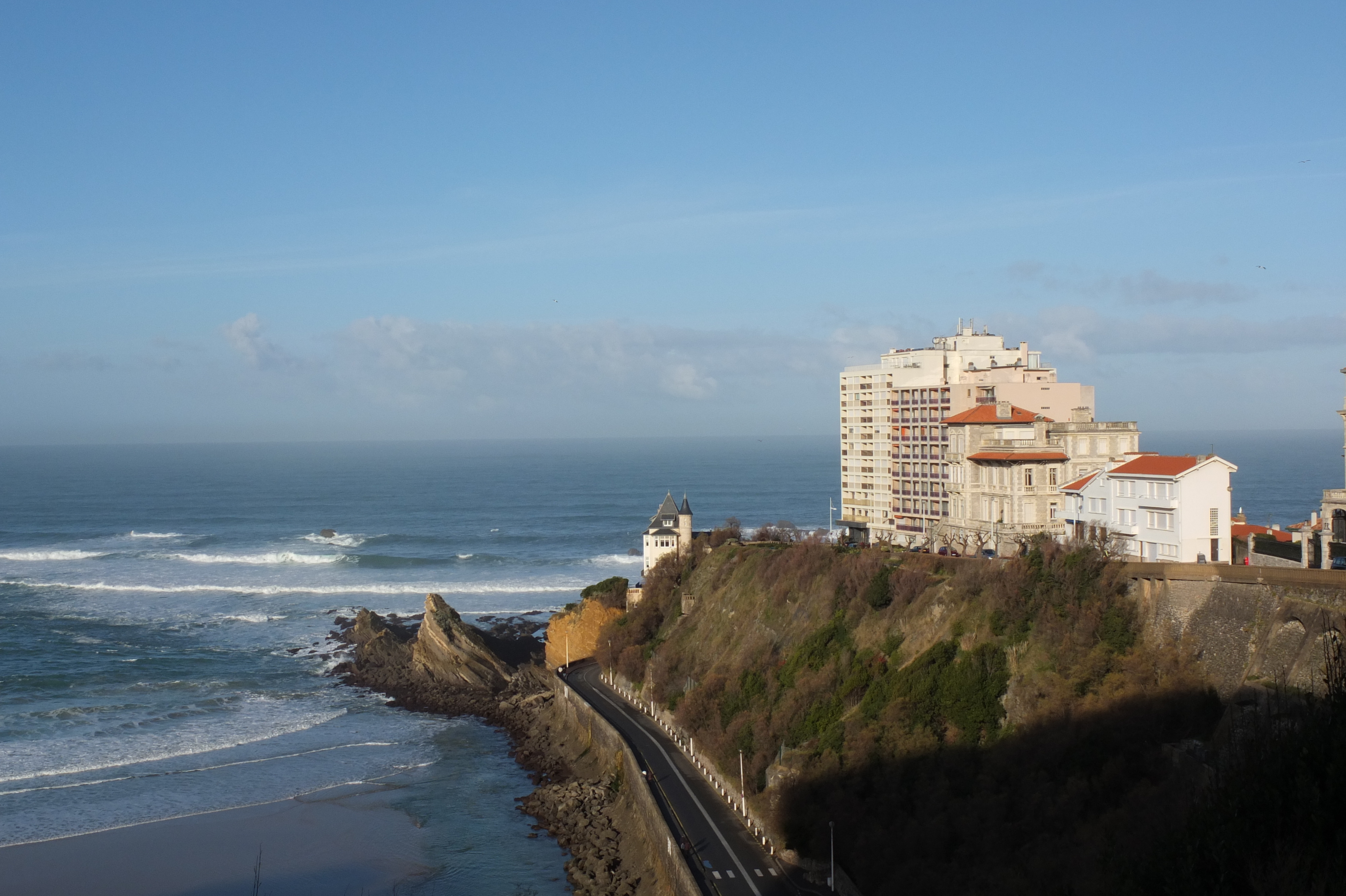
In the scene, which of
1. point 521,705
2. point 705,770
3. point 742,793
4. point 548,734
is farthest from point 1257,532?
point 521,705

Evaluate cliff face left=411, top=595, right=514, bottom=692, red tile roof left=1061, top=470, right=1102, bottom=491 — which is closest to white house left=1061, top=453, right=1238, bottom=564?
red tile roof left=1061, top=470, right=1102, bottom=491

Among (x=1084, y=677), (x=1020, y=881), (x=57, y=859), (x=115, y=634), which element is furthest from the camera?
(x=115, y=634)

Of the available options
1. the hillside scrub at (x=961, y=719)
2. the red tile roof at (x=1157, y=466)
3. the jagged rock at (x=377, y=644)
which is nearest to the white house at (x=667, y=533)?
the jagged rock at (x=377, y=644)

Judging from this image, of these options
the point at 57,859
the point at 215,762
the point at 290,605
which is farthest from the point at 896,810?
the point at 290,605

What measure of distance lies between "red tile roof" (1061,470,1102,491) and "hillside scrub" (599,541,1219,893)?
3027 mm

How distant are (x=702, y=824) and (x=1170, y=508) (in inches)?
636

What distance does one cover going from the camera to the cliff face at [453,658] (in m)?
55.0

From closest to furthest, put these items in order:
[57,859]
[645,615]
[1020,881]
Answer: [1020,881], [57,859], [645,615]

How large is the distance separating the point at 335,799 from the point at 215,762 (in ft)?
23.6

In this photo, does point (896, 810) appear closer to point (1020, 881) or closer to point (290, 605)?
point (1020, 881)

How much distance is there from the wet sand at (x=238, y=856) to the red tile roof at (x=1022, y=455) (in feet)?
80.3

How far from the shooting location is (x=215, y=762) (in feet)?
138

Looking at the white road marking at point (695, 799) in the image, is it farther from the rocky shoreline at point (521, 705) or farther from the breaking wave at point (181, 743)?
the breaking wave at point (181, 743)

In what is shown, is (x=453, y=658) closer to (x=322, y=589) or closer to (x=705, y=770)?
(x=705, y=770)
